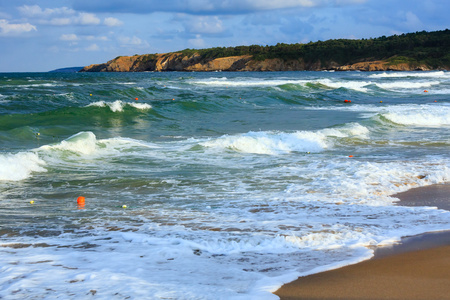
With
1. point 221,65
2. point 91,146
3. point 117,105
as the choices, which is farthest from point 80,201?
point 221,65

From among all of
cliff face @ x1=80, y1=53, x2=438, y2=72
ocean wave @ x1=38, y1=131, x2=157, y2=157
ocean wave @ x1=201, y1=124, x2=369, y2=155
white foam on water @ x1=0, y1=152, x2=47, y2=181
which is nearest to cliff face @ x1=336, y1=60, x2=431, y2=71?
cliff face @ x1=80, y1=53, x2=438, y2=72

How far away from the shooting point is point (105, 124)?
1773 centimetres

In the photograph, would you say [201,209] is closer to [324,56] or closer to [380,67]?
[380,67]

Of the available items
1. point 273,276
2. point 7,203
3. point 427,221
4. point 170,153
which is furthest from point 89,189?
point 427,221

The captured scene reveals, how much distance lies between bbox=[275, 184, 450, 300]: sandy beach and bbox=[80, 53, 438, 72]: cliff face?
317ft

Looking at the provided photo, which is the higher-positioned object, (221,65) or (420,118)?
(221,65)

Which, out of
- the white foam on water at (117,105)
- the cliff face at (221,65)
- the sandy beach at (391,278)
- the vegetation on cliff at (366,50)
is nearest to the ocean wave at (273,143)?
the sandy beach at (391,278)

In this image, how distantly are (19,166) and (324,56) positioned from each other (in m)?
115

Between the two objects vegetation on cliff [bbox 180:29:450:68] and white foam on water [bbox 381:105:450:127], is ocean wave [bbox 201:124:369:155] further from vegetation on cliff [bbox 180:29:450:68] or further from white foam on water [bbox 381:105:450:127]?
vegetation on cliff [bbox 180:29:450:68]

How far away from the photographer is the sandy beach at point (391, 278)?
3559mm

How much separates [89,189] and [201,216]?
2552mm

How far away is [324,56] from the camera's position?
4624 inches

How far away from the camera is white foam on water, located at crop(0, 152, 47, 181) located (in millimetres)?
8539

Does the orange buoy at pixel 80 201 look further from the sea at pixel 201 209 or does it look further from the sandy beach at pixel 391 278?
the sandy beach at pixel 391 278
